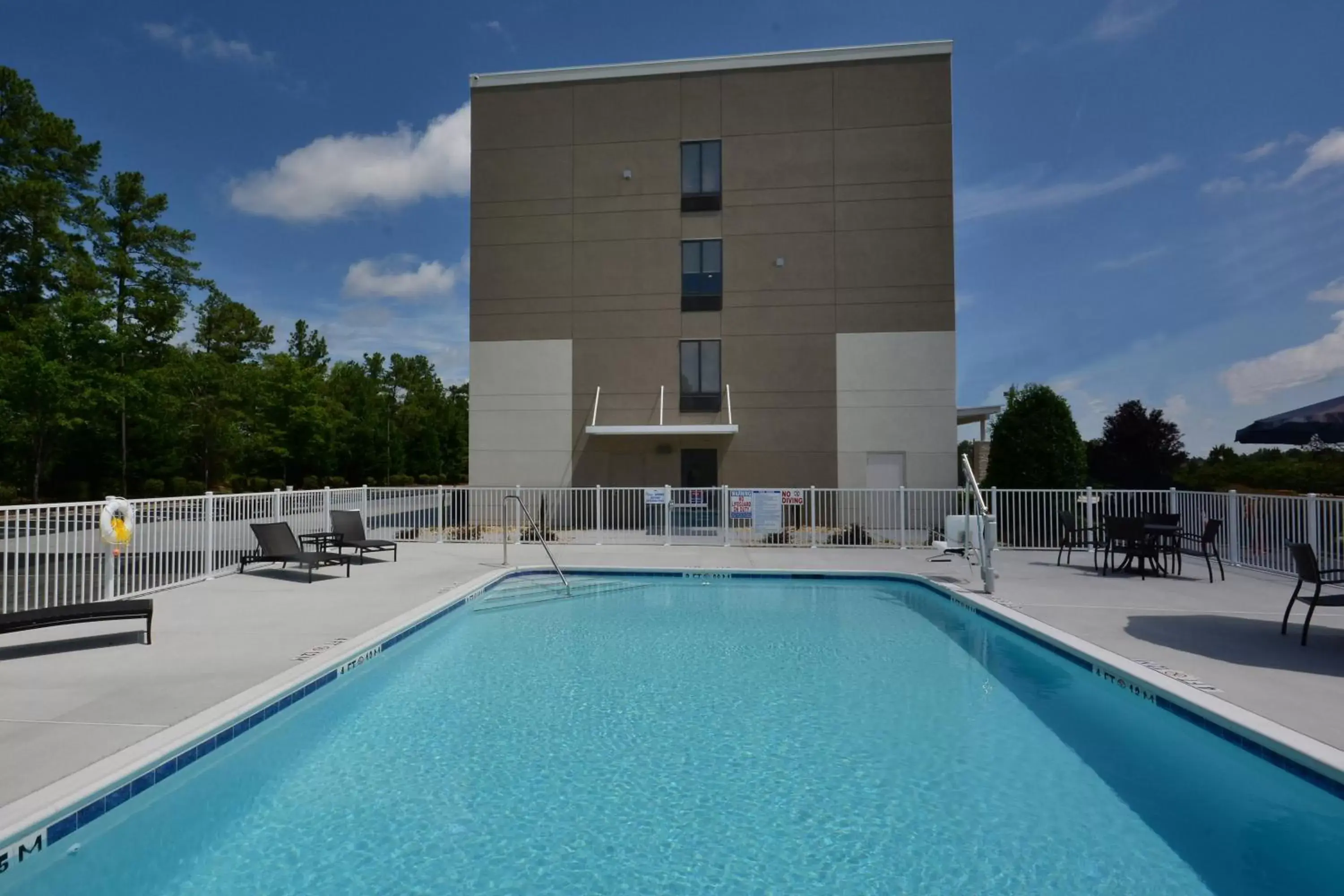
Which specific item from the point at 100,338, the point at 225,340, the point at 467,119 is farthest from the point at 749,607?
the point at 225,340

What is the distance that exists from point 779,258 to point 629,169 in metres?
5.39

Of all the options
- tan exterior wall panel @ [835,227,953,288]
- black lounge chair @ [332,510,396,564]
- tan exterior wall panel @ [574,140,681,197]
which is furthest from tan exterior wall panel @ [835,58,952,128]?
black lounge chair @ [332,510,396,564]

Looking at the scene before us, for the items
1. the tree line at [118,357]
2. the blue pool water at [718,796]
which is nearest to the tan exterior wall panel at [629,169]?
the tree line at [118,357]

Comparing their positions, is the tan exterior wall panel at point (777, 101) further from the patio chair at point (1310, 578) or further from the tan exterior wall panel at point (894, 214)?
the patio chair at point (1310, 578)

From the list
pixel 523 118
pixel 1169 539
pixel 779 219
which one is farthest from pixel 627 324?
pixel 1169 539

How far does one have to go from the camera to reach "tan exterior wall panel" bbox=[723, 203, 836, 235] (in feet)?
66.4

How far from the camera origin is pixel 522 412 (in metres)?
21.3

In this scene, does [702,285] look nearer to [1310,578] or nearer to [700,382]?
[700,382]

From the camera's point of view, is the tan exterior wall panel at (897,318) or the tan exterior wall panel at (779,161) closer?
the tan exterior wall panel at (897,318)

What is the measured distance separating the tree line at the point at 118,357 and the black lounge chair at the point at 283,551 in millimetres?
18655

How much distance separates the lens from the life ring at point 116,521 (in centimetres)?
714

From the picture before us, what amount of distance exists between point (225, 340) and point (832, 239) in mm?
31088

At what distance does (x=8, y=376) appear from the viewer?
21.6 meters

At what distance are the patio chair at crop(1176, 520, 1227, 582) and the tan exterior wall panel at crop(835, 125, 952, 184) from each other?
12783 mm
